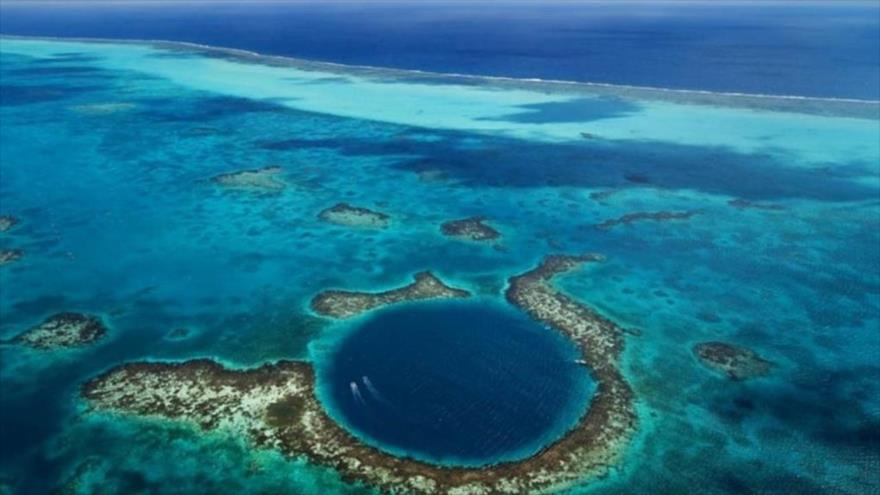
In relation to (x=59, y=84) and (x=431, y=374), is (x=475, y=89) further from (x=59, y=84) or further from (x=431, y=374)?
(x=431, y=374)

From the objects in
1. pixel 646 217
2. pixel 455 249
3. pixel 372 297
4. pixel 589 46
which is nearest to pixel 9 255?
pixel 372 297

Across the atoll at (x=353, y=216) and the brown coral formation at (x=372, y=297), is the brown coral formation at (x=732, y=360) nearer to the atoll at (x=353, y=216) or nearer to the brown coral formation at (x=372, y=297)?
the brown coral formation at (x=372, y=297)

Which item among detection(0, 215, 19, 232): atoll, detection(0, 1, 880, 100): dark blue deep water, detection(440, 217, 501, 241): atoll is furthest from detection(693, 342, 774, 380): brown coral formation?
detection(0, 1, 880, 100): dark blue deep water

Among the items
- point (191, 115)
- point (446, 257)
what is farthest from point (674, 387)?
point (191, 115)

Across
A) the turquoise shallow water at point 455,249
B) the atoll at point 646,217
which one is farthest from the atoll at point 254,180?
the atoll at point 646,217

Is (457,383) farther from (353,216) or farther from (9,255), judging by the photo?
(9,255)

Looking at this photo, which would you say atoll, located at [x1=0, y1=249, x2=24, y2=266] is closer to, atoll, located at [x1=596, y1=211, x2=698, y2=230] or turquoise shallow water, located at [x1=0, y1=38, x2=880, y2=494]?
turquoise shallow water, located at [x1=0, y1=38, x2=880, y2=494]
